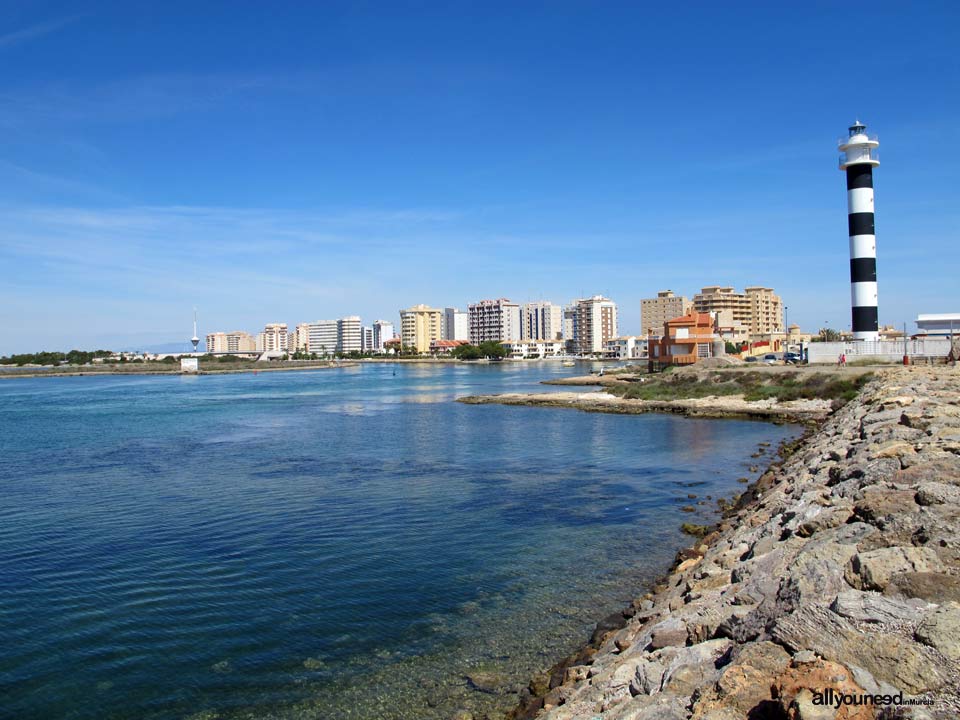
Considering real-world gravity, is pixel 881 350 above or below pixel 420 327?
below

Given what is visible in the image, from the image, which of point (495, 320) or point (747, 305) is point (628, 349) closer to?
point (747, 305)

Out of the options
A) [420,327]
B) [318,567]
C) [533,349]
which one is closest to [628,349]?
[533,349]

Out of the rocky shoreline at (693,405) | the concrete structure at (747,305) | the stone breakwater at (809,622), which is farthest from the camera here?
the concrete structure at (747,305)

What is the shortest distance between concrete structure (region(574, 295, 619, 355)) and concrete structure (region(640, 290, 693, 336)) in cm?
993

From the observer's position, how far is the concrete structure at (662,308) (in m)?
155

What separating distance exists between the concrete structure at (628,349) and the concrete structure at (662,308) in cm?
666

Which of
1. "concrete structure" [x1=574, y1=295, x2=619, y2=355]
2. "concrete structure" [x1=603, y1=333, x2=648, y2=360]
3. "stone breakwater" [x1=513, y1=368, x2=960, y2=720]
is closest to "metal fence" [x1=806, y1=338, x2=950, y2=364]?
"stone breakwater" [x1=513, y1=368, x2=960, y2=720]

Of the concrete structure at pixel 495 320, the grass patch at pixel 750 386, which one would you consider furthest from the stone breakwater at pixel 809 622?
the concrete structure at pixel 495 320

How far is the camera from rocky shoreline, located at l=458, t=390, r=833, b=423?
3538 cm

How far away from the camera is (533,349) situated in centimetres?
16850

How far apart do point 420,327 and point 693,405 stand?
156m

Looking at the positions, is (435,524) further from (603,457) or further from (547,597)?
(603,457)

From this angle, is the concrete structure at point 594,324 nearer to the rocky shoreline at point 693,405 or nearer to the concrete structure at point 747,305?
the concrete structure at point 747,305

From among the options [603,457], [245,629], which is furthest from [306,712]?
[603,457]
